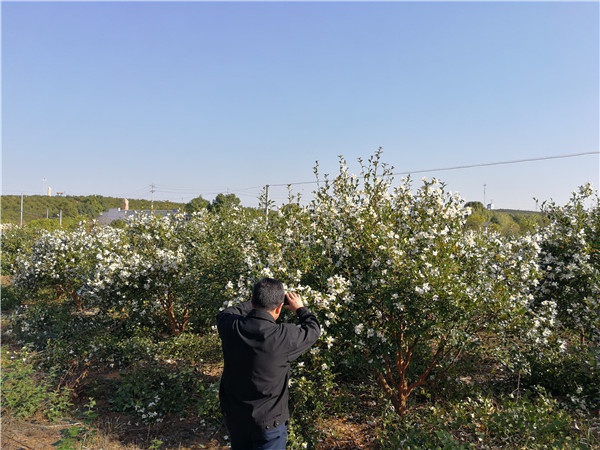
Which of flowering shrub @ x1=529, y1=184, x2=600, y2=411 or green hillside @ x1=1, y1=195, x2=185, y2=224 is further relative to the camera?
green hillside @ x1=1, y1=195, x2=185, y2=224

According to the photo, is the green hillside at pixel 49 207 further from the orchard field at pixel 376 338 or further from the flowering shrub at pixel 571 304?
the flowering shrub at pixel 571 304

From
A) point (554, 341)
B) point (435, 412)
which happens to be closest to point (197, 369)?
point (435, 412)

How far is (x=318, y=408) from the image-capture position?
15.3ft

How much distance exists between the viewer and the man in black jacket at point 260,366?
285cm

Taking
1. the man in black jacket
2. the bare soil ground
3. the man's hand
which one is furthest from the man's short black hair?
the bare soil ground

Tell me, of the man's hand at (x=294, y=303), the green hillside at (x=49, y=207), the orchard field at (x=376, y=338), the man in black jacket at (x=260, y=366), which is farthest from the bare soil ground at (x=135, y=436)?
the green hillside at (x=49, y=207)

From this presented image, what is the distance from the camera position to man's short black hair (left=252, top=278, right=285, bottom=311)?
293 centimetres

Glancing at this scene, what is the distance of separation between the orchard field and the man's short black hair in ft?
3.79

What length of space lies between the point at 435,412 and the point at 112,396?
4949 millimetres

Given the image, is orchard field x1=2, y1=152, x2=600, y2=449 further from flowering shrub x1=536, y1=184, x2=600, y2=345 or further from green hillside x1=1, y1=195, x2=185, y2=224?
green hillside x1=1, y1=195, x2=185, y2=224

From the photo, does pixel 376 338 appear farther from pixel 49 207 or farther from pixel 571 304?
pixel 49 207

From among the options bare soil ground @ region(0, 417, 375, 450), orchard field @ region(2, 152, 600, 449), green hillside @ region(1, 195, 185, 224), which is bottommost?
bare soil ground @ region(0, 417, 375, 450)

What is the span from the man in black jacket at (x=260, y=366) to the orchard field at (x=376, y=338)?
1145 mm

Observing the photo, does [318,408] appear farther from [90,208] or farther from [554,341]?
[90,208]
